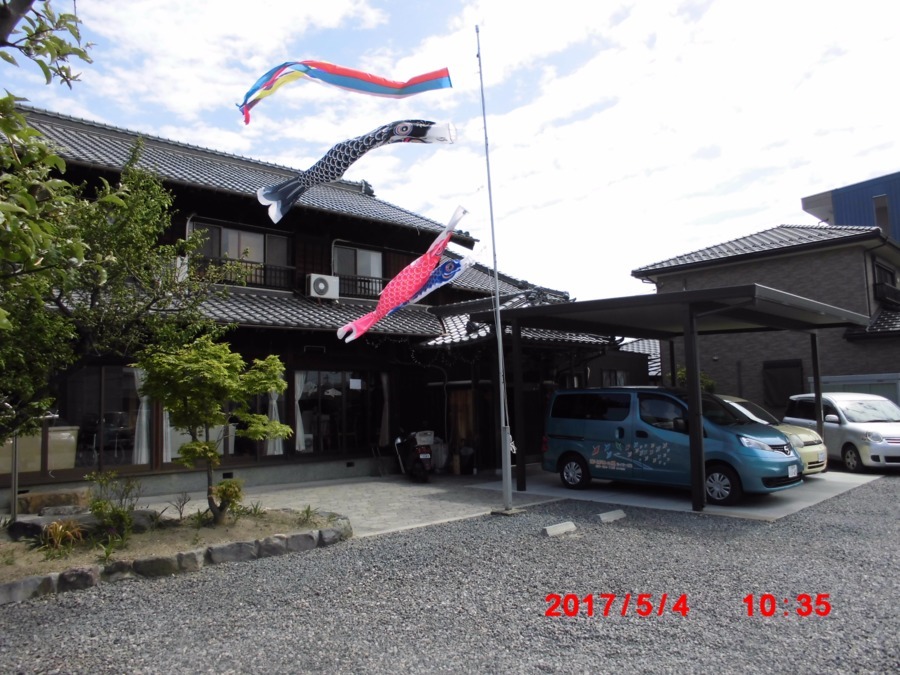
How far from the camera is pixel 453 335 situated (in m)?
13.4

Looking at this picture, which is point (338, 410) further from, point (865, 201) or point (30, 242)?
point (865, 201)

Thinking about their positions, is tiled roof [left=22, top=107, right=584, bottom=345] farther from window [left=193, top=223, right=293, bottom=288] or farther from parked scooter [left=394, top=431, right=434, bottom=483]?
parked scooter [left=394, top=431, right=434, bottom=483]

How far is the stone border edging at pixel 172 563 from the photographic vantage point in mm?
5363

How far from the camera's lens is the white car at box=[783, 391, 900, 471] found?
12.1 meters

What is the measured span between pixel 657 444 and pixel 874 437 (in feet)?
18.2

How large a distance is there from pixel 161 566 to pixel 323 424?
717cm

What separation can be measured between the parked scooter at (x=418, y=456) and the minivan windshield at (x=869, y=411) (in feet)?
27.8

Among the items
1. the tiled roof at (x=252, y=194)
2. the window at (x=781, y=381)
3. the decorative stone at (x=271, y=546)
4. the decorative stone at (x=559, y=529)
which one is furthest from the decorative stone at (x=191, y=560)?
the window at (x=781, y=381)

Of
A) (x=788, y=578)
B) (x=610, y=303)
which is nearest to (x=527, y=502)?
(x=610, y=303)

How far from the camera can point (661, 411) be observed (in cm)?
984

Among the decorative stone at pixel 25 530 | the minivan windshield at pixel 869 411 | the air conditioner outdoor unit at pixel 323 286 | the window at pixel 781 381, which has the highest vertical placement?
the air conditioner outdoor unit at pixel 323 286

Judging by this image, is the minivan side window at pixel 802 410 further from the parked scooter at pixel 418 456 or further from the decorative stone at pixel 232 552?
the decorative stone at pixel 232 552

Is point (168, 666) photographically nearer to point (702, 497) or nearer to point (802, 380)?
point (702, 497)

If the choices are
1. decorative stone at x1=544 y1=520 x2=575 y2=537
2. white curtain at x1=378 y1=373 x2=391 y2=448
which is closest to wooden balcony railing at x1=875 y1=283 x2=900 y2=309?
white curtain at x1=378 y1=373 x2=391 y2=448
